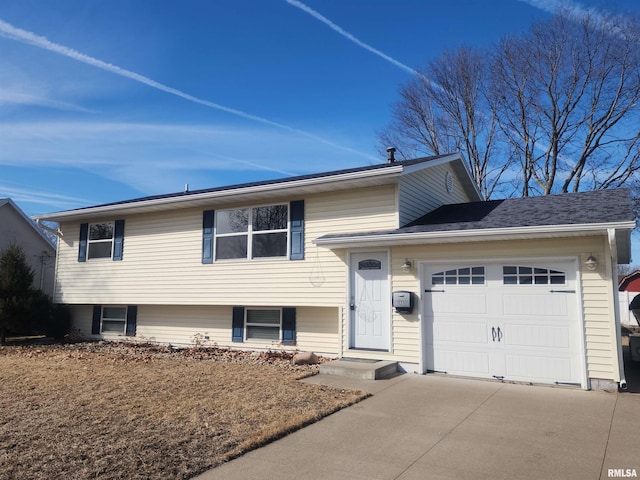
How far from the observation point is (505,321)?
810cm

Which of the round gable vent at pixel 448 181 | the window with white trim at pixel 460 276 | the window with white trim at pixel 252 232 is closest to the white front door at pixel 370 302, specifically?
the window with white trim at pixel 460 276

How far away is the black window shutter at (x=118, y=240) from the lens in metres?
13.8

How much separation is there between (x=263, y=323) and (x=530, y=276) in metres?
6.56

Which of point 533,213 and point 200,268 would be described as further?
point 200,268

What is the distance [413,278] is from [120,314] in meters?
9.85

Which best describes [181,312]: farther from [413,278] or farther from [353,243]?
[413,278]

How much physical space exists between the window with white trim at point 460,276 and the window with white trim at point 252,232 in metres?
3.86

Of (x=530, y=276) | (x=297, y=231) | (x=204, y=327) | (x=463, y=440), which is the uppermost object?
(x=297, y=231)

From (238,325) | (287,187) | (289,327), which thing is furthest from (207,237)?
(289,327)

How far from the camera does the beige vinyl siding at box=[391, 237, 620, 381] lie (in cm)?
728

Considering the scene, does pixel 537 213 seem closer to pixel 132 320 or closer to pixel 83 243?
pixel 132 320

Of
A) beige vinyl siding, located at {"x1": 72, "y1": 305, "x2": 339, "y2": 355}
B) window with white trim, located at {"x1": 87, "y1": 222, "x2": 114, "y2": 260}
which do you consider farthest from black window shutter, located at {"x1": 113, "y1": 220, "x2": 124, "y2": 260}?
beige vinyl siding, located at {"x1": 72, "y1": 305, "x2": 339, "y2": 355}

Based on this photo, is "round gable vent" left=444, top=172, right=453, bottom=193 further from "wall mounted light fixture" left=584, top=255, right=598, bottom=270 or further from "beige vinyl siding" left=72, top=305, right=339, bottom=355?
"wall mounted light fixture" left=584, top=255, right=598, bottom=270

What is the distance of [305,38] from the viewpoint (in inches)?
562
